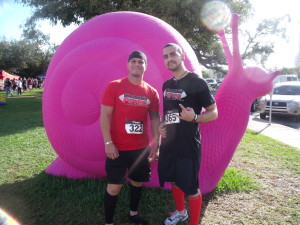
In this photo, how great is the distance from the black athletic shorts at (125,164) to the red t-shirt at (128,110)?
0.06 meters

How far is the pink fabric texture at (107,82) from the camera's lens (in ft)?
9.71

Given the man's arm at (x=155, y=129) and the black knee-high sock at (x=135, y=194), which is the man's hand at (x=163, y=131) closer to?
the man's arm at (x=155, y=129)

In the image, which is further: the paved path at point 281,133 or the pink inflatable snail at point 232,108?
the paved path at point 281,133

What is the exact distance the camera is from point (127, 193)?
10.9 feet

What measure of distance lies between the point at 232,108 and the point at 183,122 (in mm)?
993

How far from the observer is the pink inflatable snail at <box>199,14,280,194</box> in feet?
9.89

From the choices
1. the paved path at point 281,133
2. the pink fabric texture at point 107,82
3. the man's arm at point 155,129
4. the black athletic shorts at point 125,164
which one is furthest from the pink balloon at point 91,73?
the paved path at point 281,133

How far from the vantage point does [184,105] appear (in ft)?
7.52

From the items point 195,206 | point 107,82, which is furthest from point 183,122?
point 107,82

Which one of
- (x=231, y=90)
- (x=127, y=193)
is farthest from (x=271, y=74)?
(x=127, y=193)

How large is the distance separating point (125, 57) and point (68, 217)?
1938 millimetres

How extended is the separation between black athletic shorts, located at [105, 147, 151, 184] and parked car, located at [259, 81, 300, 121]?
10.3m

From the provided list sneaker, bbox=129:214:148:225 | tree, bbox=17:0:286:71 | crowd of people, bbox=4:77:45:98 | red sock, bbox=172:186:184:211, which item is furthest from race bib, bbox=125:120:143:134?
crowd of people, bbox=4:77:45:98

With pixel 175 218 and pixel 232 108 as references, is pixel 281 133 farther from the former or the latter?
pixel 175 218
